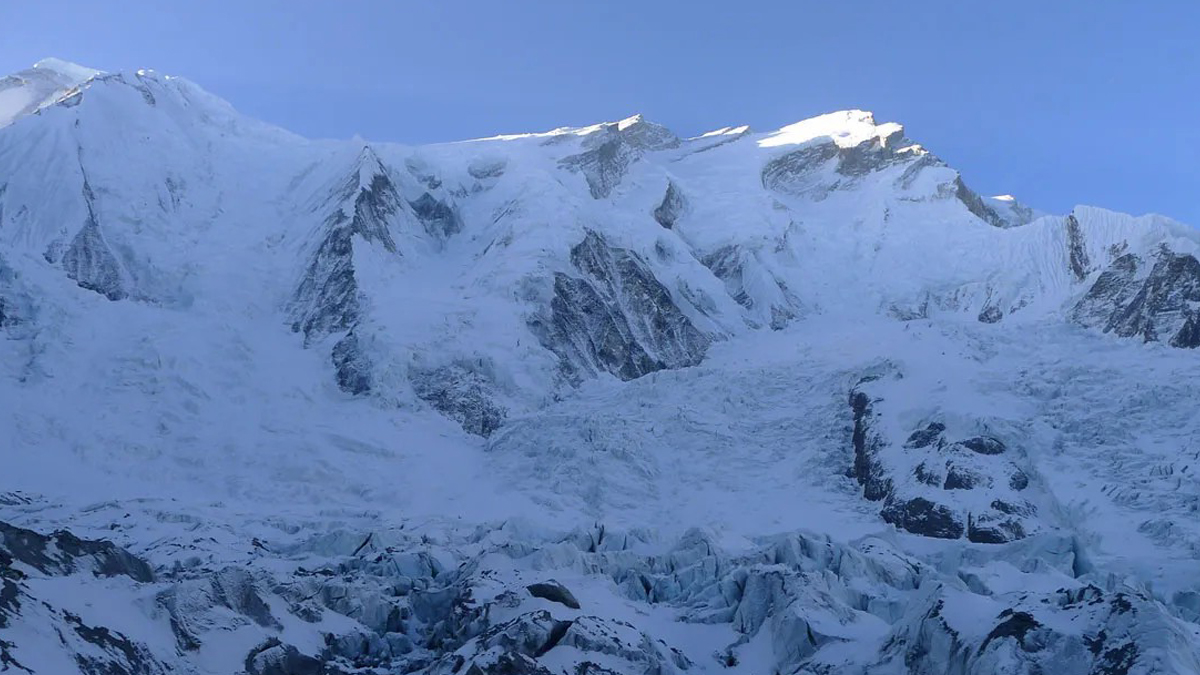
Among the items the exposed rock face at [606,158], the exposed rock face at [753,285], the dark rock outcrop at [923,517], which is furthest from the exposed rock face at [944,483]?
the exposed rock face at [606,158]

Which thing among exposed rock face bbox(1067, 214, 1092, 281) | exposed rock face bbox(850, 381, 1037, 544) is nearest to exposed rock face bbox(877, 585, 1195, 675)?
exposed rock face bbox(850, 381, 1037, 544)

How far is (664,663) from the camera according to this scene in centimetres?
4603

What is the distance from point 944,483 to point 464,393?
109 feet

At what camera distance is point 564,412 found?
86.4 metres

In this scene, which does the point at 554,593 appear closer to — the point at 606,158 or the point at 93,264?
the point at 93,264

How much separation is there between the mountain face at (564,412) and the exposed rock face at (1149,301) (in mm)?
376

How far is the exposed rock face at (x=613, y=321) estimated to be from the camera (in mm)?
99938

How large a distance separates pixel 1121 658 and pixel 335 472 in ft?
162

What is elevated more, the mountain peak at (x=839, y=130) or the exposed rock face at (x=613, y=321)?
the mountain peak at (x=839, y=130)

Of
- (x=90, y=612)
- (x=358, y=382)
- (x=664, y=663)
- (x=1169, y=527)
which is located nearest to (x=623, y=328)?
(x=358, y=382)

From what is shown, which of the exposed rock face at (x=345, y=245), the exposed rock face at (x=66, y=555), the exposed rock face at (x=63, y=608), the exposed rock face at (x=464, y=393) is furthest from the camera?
the exposed rock face at (x=345, y=245)

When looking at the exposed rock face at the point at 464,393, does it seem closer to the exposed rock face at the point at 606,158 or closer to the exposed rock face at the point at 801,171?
the exposed rock face at the point at 606,158

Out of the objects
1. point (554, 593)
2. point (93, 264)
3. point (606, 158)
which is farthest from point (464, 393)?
point (606, 158)

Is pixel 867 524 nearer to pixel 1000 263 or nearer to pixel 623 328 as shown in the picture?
pixel 623 328
